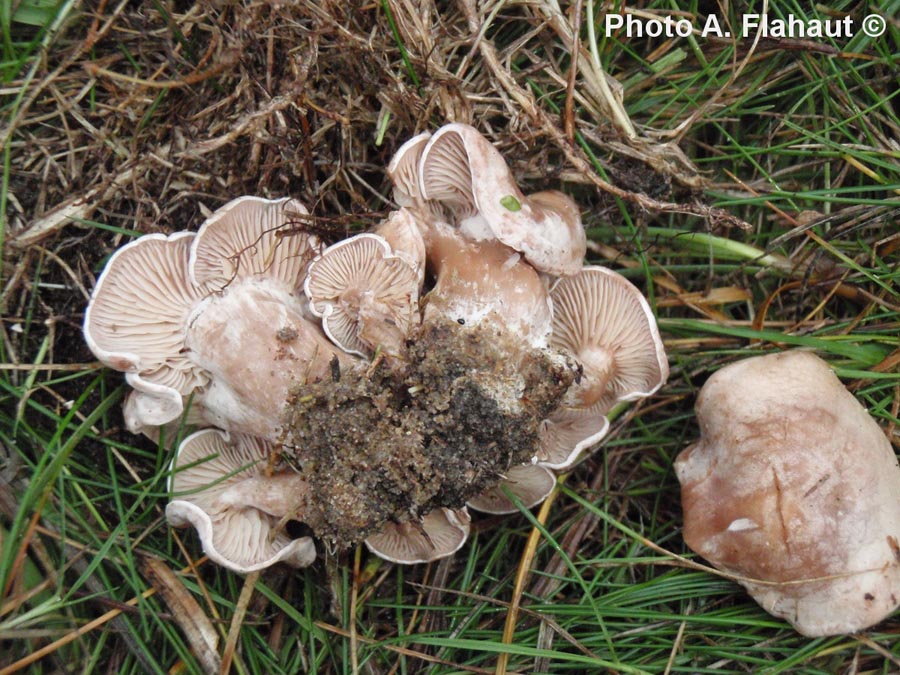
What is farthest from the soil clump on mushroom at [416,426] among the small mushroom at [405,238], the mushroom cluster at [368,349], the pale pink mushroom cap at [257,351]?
the small mushroom at [405,238]

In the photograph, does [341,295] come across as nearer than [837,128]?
Yes

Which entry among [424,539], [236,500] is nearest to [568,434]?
[424,539]

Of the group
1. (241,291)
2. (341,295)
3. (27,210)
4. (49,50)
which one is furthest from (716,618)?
(49,50)

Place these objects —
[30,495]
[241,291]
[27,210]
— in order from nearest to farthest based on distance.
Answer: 1. [30,495]
2. [241,291]
3. [27,210]

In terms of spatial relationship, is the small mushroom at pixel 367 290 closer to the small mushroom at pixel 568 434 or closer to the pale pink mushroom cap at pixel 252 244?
the pale pink mushroom cap at pixel 252 244

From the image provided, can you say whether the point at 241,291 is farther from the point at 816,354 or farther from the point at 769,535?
the point at 816,354

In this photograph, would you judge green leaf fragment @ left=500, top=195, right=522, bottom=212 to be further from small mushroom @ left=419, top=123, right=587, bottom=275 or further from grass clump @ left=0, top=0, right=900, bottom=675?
grass clump @ left=0, top=0, right=900, bottom=675

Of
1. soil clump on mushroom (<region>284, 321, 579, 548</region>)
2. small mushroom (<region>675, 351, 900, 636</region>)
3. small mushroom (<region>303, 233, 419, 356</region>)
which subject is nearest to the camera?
soil clump on mushroom (<region>284, 321, 579, 548</region>)

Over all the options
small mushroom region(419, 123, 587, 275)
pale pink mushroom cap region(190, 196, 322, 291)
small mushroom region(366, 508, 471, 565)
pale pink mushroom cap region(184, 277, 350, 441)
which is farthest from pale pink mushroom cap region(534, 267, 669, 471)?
pale pink mushroom cap region(190, 196, 322, 291)
